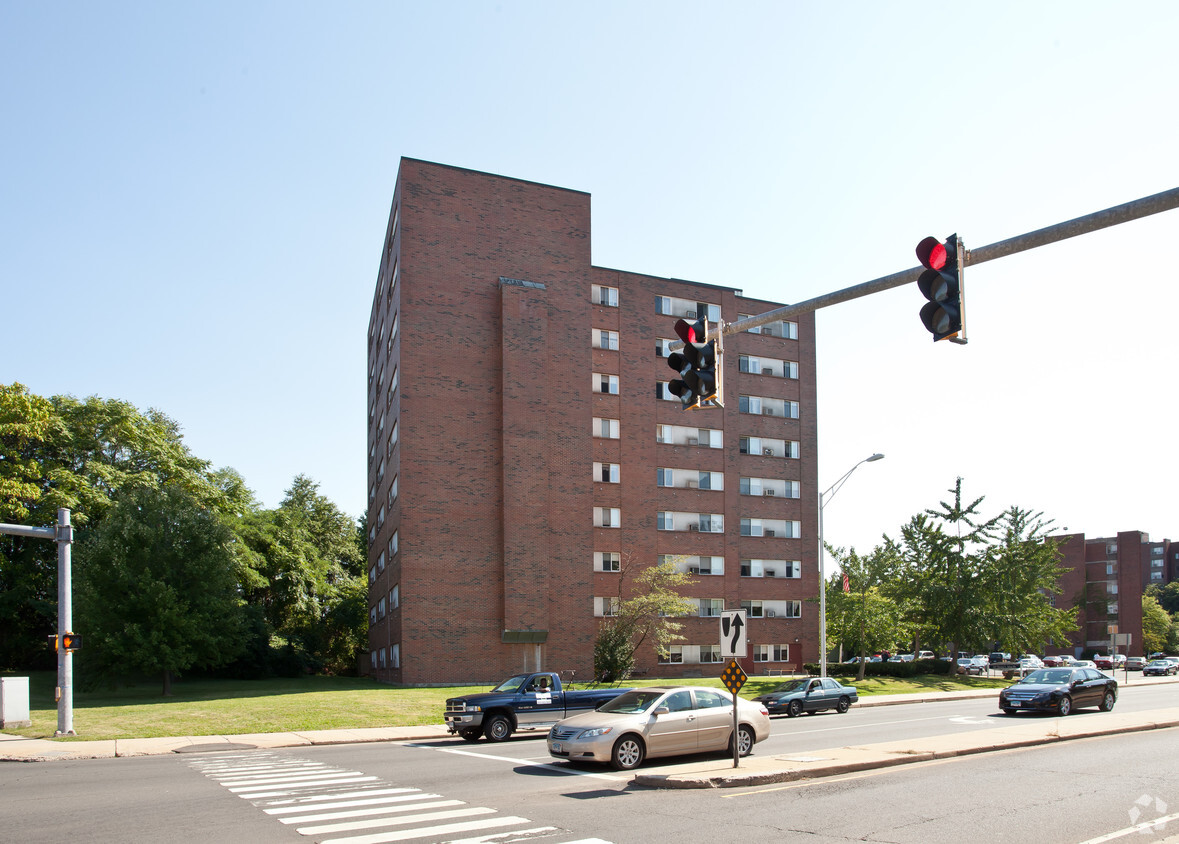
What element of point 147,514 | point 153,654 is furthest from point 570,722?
point 147,514

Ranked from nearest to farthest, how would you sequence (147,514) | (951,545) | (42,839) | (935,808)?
(42,839) < (935,808) < (147,514) < (951,545)

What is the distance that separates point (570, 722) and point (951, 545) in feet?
140

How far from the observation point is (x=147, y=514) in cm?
4138

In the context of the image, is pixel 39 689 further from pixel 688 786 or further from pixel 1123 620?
pixel 1123 620

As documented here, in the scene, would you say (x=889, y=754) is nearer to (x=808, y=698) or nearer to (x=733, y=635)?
(x=733, y=635)

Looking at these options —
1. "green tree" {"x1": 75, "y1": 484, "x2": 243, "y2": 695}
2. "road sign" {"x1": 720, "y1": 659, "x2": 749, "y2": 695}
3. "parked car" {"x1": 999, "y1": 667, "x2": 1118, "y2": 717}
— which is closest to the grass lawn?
"green tree" {"x1": 75, "y1": 484, "x2": 243, "y2": 695}

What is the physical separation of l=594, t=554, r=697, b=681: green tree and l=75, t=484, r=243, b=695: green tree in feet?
58.9

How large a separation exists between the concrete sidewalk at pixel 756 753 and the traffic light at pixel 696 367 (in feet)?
21.0

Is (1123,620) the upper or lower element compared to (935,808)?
lower

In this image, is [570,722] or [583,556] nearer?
[570,722]

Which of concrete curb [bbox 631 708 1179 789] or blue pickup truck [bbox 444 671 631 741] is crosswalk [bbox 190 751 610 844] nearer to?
concrete curb [bbox 631 708 1179 789]

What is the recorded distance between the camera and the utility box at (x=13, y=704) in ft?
84.0

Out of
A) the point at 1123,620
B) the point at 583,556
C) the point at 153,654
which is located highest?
the point at 583,556

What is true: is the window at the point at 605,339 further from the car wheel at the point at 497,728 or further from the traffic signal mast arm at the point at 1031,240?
the traffic signal mast arm at the point at 1031,240
